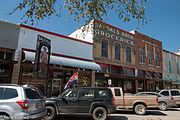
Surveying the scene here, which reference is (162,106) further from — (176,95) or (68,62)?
(68,62)

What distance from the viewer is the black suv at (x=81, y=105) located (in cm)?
1007

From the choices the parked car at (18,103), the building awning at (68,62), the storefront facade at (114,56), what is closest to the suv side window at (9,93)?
the parked car at (18,103)

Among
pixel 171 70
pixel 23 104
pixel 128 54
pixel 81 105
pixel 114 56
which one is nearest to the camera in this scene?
pixel 23 104

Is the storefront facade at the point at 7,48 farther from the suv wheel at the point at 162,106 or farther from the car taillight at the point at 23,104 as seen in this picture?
the suv wheel at the point at 162,106

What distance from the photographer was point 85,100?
10.3 meters

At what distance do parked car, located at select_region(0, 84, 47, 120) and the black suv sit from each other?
2340mm

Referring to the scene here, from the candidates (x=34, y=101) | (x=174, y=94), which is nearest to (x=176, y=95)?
(x=174, y=94)

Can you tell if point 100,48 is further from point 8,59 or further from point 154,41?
point 154,41

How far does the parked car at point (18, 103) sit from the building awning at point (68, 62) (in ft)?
25.6

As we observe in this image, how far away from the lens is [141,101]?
43.3ft

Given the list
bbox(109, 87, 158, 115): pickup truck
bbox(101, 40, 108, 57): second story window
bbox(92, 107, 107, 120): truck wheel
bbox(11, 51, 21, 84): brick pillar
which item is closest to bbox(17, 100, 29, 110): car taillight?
bbox(92, 107, 107, 120): truck wheel

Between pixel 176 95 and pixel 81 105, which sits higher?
pixel 176 95

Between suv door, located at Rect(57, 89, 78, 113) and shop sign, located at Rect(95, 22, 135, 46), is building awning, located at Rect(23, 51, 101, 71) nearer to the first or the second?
shop sign, located at Rect(95, 22, 135, 46)

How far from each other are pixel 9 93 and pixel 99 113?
482 cm
